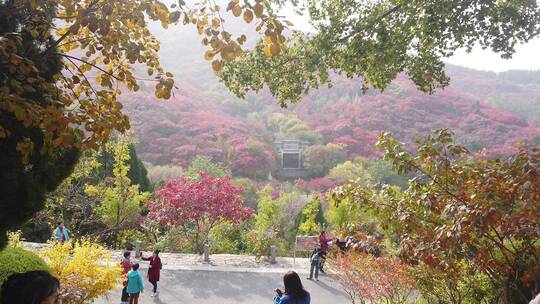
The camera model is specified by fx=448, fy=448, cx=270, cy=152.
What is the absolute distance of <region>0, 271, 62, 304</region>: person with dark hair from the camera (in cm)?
269

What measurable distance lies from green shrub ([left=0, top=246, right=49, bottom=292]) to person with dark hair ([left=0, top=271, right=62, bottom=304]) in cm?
314

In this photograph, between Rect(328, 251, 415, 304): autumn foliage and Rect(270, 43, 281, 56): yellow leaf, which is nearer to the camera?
Rect(270, 43, 281, 56): yellow leaf

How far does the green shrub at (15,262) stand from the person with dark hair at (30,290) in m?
3.14

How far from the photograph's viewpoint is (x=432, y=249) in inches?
198

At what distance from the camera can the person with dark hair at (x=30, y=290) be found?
2.69 m

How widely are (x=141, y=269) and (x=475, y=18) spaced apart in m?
9.82

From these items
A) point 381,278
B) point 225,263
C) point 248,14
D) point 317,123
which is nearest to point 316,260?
point 225,263

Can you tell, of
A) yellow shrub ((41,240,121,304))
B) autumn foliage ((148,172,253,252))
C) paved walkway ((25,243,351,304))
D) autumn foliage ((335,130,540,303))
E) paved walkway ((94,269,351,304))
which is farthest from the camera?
autumn foliage ((148,172,253,252))

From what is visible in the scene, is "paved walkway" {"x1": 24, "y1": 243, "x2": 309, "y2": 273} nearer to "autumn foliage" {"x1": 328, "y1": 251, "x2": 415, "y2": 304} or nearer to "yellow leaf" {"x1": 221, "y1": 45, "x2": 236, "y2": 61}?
"autumn foliage" {"x1": 328, "y1": 251, "x2": 415, "y2": 304}

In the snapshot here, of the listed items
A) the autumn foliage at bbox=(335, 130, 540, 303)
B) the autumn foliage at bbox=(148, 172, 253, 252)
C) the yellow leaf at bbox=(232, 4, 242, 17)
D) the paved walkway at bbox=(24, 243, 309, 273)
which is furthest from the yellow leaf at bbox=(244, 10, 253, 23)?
the autumn foliage at bbox=(148, 172, 253, 252)

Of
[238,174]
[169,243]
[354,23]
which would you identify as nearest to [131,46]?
[354,23]

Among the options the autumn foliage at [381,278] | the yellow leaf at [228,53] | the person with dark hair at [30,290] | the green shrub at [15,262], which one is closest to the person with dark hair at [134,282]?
the green shrub at [15,262]

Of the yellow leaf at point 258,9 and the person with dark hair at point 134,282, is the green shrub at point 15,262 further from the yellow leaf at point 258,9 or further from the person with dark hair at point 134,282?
the yellow leaf at point 258,9

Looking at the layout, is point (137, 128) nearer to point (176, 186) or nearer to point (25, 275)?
point (176, 186)
